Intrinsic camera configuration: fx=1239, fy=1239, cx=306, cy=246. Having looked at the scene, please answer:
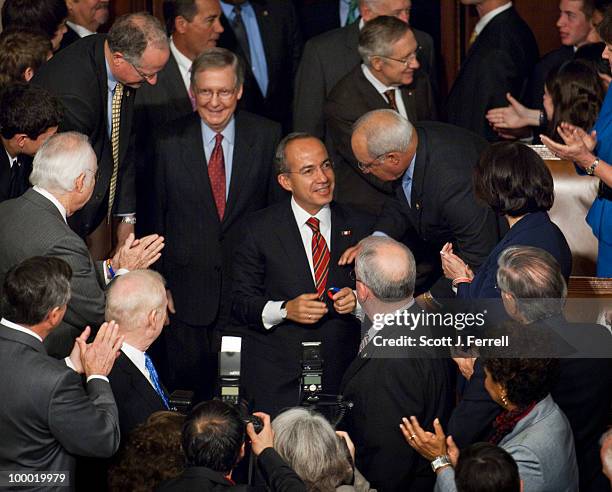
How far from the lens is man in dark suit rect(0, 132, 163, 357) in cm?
414

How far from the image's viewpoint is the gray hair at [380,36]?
215 inches

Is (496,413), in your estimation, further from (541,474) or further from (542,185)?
(542,185)

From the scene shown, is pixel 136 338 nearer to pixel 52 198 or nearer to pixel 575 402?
pixel 52 198

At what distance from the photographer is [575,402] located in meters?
3.63

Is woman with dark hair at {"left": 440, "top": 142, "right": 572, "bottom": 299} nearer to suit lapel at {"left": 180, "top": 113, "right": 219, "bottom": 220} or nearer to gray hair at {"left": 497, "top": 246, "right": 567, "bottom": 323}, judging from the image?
gray hair at {"left": 497, "top": 246, "right": 567, "bottom": 323}

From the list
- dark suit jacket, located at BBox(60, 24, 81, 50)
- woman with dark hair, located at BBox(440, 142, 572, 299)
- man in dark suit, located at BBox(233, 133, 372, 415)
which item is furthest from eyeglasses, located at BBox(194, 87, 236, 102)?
woman with dark hair, located at BBox(440, 142, 572, 299)

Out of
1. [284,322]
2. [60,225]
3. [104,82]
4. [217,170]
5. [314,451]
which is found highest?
[104,82]

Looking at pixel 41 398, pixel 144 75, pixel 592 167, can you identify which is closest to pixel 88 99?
pixel 144 75

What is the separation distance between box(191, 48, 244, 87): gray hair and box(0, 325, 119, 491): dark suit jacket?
6.70ft

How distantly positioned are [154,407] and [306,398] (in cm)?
48

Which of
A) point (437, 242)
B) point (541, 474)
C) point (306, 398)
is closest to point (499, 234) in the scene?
point (437, 242)

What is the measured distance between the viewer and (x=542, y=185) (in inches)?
158

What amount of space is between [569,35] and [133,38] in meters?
2.22

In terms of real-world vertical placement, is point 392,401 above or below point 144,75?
below
